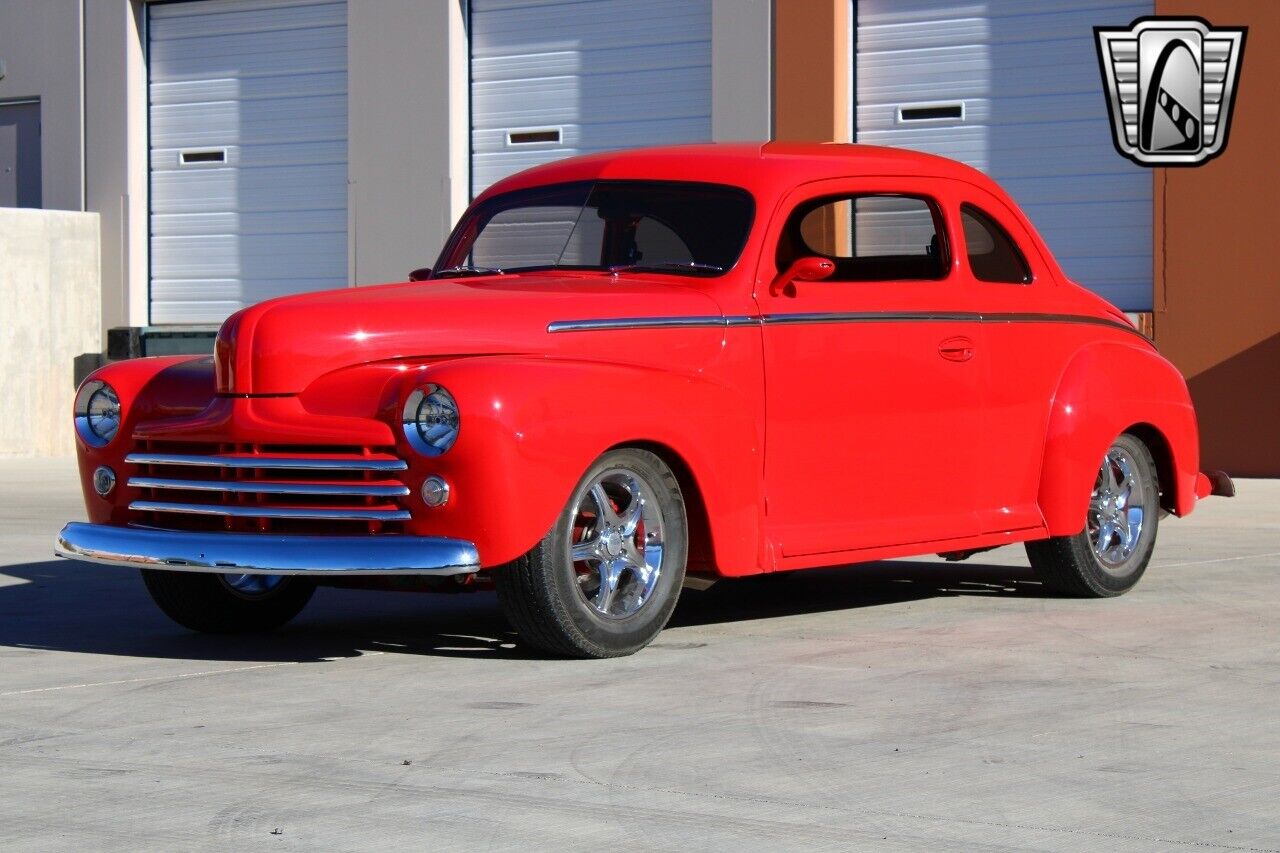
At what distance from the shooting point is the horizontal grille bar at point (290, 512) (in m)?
6.84

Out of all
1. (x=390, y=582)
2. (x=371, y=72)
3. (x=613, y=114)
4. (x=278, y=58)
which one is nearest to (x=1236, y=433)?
(x=613, y=114)

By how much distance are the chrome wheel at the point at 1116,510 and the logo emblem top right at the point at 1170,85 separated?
9321mm

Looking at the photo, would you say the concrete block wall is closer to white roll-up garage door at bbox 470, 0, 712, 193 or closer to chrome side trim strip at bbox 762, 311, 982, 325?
white roll-up garage door at bbox 470, 0, 712, 193

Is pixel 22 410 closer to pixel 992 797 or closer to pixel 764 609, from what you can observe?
pixel 764 609

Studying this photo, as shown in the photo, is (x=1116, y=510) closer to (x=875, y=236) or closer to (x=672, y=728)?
(x=875, y=236)

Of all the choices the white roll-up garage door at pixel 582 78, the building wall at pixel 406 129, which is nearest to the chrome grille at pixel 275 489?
the white roll-up garage door at pixel 582 78

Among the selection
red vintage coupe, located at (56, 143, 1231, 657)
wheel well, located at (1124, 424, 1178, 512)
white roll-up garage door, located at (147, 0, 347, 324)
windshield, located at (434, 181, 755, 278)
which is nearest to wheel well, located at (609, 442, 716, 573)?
red vintage coupe, located at (56, 143, 1231, 657)

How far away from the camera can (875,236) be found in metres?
8.51

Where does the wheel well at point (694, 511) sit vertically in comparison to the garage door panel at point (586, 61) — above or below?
below

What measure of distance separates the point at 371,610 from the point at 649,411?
216cm

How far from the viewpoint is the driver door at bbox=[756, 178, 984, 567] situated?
7789 millimetres

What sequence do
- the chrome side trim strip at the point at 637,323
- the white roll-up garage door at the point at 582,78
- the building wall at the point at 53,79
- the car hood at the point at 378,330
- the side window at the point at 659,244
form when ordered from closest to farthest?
the car hood at the point at 378,330 < the chrome side trim strip at the point at 637,323 < the side window at the point at 659,244 < the white roll-up garage door at the point at 582,78 < the building wall at the point at 53,79

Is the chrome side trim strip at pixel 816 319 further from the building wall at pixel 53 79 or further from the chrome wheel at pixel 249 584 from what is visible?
the building wall at pixel 53 79

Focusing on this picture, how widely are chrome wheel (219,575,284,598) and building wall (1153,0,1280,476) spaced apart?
1148cm
